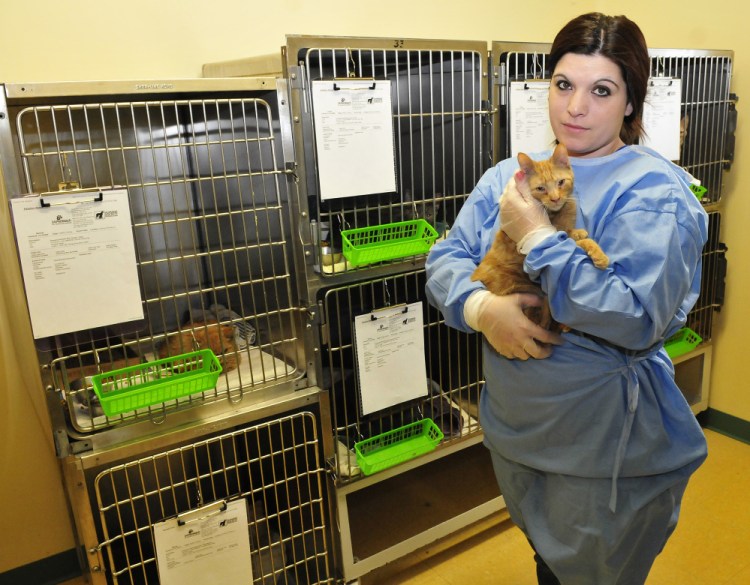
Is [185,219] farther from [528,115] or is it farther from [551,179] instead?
[528,115]

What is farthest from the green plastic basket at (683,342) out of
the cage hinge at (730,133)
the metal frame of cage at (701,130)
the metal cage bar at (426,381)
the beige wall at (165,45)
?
the metal cage bar at (426,381)

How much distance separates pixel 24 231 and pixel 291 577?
118 centimetres

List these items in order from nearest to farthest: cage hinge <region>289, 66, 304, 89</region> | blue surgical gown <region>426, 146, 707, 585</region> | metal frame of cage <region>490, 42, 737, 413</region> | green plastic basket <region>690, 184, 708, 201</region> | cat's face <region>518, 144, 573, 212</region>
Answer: blue surgical gown <region>426, 146, 707, 585</region>
cat's face <region>518, 144, 573, 212</region>
cage hinge <region>289, 66, 304, 89</region>
metal frame of cage <region>490, 42, 737, 413</region>
green plastic basket <region>690, 184, 708, 201</region>

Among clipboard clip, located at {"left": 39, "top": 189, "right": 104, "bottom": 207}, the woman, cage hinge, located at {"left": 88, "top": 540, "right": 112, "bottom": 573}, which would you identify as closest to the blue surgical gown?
the woman

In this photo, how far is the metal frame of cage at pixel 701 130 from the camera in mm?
1731

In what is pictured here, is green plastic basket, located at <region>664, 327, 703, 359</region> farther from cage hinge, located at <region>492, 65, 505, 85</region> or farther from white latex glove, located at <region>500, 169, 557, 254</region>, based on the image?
white latex glove, located at <region>500, 169, 557, 254</region>

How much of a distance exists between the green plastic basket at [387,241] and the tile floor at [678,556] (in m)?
1.03

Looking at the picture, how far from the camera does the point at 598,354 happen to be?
42.9 inches

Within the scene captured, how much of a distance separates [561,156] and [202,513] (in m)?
1.09

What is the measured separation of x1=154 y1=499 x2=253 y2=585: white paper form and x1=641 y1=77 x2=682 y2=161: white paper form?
5.61ft

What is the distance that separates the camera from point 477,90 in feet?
5.43

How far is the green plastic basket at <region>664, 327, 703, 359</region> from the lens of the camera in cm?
243

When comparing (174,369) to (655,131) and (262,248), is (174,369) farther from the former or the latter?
(655,131)

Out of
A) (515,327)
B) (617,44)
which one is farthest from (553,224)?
(617,44)
